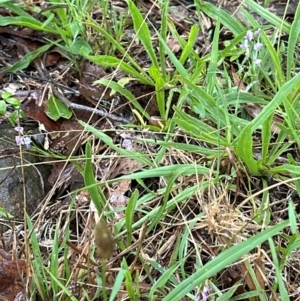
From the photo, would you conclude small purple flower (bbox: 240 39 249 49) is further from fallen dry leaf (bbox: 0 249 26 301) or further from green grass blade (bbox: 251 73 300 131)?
fallen dry leaf (bbox: 0 249 26 301)

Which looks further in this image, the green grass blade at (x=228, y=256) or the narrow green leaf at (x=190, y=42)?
the narrow green leaf at (x=190, y=42)

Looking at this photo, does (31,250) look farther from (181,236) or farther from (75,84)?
(75,84)

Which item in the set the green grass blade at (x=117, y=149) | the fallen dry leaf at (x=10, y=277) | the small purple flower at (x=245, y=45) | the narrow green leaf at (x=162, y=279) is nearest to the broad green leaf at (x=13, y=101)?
the green grass blade at (x=117, y=149)

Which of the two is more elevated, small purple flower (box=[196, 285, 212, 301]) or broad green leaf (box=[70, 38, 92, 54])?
broad green leaf (box=[70, 38, 92, 54])

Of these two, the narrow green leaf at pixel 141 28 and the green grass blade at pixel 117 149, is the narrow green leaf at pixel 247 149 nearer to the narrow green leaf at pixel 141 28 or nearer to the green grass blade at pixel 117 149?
the green grass blade at pixel 117 149

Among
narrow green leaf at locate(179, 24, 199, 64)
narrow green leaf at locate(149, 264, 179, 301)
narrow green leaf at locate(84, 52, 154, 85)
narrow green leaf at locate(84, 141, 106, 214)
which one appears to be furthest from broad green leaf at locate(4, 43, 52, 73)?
narrow green leaf at locate(149, 264, 179, 301)

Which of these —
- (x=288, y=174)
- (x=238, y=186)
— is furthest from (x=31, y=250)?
(x=288, y=174)

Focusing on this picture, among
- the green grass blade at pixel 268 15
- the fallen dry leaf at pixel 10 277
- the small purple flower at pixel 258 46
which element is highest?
the green grass blade at pixel 268 15

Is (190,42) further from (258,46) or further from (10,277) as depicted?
(10,277)

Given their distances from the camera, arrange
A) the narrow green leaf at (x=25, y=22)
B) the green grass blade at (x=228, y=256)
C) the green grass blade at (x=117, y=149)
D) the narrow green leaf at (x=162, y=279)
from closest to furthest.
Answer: the green grass blade at (x=228, y=256)
the narrow green leaf at (x=162, y=279)
the green grass blade at (x=117, y=149)
the narrow green leaf at (x=25, y=22)
